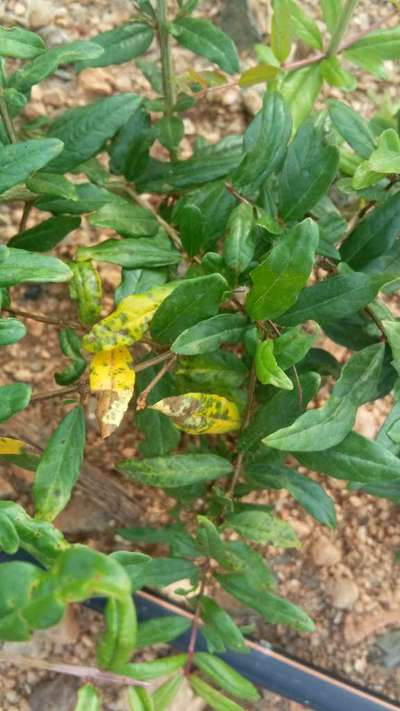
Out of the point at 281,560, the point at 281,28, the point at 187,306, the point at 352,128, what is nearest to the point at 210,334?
the point at 187,306

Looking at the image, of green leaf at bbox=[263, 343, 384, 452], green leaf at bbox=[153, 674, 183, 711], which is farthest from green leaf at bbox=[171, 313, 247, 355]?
green leaf at bbox=[153, 674, 183, 711]

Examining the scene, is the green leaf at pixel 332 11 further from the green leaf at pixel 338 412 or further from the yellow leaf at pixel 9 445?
the yellow leaf at pixel 9 445

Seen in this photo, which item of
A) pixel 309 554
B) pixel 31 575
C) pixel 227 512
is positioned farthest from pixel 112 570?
pixel 309 554

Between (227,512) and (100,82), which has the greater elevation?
(100,82)

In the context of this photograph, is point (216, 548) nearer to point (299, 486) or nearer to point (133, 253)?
point (299, 486)

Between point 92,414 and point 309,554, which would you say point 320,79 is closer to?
point 92,414

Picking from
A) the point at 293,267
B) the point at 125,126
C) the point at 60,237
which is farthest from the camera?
the point at 125,126
